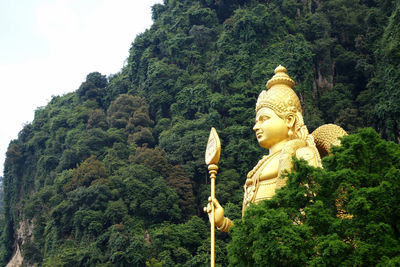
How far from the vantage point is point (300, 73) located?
81.8 ft

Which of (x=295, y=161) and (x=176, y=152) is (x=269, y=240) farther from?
(x=176, y=152)

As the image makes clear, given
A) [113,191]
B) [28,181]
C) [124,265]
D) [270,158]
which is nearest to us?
[270,158]

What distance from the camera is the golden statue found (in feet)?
20.3

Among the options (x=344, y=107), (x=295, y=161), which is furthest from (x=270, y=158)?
(x=344, y=107)

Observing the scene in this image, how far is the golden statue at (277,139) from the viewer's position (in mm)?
6184

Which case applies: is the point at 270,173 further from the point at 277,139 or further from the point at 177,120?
the point at 177,120

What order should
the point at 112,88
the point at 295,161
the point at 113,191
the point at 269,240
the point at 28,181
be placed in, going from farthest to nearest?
the point at 112,88, the point at 28,181, the point at 113,191, the point at 295,161, the point at 269,240

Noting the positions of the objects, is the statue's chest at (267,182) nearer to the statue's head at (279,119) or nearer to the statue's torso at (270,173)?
the statue's torso at (270,173)

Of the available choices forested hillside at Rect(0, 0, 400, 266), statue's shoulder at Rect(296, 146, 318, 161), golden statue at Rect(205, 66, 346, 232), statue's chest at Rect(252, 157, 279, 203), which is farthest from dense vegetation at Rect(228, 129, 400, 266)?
forested hillside at Rect(0, 0, 400, 266)

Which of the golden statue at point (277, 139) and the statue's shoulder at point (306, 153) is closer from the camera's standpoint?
the statue's shoulder at point (306, 153)

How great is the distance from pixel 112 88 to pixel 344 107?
48.2 ft

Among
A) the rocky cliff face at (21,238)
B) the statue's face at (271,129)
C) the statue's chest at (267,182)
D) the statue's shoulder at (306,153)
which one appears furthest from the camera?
the rocky cliff face at (21,238)

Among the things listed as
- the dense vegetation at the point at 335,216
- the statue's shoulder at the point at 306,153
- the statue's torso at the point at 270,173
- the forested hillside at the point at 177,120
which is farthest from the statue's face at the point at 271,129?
the forested hillside at the point at 177,120

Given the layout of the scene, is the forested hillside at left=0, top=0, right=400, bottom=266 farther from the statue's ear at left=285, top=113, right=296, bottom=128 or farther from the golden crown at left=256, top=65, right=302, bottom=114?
the statue's ear at left=285, top=113, right=296, bottom=128
